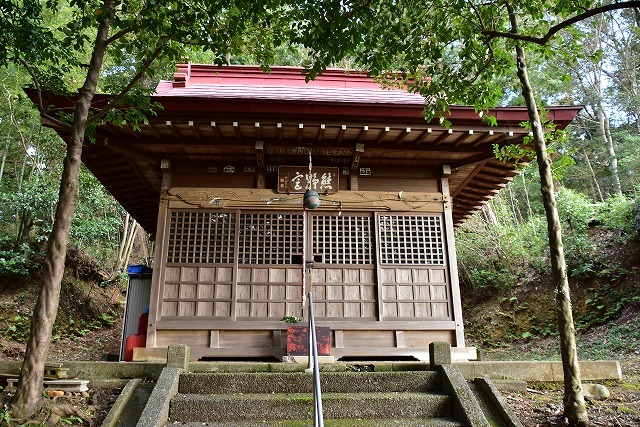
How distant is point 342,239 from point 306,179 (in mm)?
1220

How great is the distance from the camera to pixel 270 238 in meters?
7.60

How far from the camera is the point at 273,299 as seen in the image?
726 centimetres

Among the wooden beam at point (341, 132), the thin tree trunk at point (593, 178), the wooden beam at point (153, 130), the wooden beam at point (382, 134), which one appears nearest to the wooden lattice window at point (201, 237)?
the wooden beam at point (153, 130)

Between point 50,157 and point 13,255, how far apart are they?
5058 millimetres

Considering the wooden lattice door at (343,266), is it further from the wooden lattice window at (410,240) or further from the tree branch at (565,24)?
the tree branch at (565,24)

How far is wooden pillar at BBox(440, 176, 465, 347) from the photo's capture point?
7250mm

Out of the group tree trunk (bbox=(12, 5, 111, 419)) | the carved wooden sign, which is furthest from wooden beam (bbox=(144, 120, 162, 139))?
the carved wooden sign

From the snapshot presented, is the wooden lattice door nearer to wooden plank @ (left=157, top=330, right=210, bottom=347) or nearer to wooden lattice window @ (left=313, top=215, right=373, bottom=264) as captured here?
wooden lattice window @ (left=313, top=215, right=373, bottom=264)

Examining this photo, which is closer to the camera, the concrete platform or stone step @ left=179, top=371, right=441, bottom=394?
stone step @ left=179, top=371, right=441, bottom=394

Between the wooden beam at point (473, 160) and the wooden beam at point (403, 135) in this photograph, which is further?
the wooden beam at point (473, 160)

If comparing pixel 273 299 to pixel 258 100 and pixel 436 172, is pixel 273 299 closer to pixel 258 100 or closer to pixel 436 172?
pixel 258 100

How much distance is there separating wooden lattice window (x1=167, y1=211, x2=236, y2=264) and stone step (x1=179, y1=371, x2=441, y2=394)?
265cm

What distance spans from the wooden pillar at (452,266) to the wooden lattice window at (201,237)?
12.2ft

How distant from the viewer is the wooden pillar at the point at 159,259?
6.96 m
